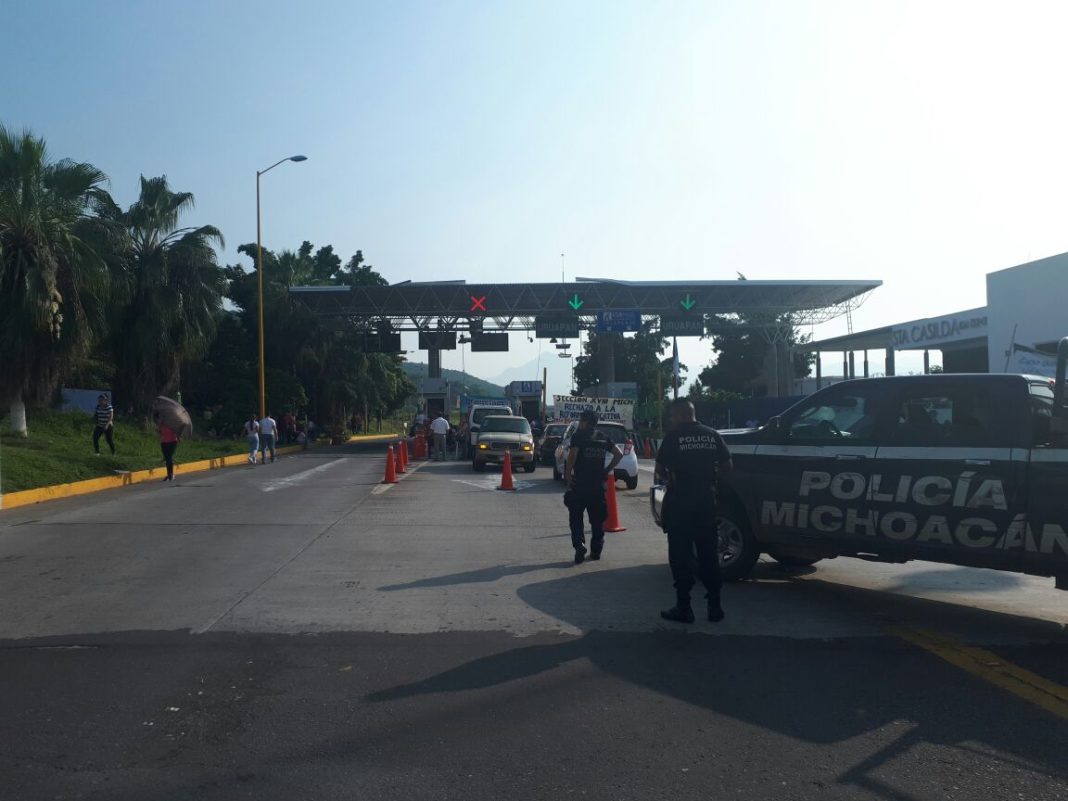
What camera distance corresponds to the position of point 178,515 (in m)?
15.0

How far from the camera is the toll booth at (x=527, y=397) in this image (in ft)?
178

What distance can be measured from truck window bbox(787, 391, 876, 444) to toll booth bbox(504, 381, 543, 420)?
44804 millimetres

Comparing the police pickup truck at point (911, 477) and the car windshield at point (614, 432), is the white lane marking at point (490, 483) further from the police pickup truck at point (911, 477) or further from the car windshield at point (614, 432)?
the police pickup truck at point (911, 477)

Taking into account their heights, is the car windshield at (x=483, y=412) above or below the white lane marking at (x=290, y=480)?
above

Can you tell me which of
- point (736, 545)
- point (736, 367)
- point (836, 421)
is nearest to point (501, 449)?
point (736, 545)

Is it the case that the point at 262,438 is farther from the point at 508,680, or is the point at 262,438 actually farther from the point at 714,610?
the point at 508,680

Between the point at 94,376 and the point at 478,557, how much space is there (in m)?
36.0

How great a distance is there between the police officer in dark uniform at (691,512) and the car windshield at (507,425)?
20132 millimetres

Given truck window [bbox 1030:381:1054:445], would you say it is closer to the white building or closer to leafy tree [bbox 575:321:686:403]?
the white building

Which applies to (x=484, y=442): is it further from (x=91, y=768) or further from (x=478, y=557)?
(x=91, y=768)

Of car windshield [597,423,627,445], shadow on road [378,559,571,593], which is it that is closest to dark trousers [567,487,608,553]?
shadow on road [378,559,571,593]

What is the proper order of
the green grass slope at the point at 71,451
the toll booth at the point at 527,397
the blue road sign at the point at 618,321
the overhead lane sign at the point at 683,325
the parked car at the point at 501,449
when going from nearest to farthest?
the green grass slope at the point at 71,451 → the parked car at the point at 501,449 → the blue road sign at the point at 618,321 → the overhead lane sign at the point at 683,325 → the toll booth at the point at 527,397

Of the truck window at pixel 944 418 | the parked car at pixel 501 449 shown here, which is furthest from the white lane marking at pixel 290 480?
the truck window at pixel 944 418

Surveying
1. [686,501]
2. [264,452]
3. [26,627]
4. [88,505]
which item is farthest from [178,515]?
[264,452]
